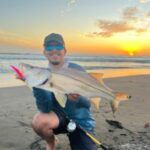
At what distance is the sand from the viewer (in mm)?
5574

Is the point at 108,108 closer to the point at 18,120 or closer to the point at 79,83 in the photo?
the point at 18,120

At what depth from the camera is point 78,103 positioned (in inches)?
190

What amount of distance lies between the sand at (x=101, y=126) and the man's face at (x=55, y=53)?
1488 mm

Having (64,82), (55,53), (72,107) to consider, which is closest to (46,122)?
(72,107)

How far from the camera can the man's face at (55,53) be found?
4680 mm

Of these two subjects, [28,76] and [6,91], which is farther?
[6,91]

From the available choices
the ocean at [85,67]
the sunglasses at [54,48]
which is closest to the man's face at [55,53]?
the sunglasses at [54,48]

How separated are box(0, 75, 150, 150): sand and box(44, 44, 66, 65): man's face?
149 cm

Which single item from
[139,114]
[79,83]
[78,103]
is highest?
[79,83]

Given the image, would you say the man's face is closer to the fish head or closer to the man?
the man

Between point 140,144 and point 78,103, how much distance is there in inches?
55.5

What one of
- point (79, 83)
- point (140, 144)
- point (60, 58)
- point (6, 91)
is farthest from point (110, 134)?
point (6, 91)

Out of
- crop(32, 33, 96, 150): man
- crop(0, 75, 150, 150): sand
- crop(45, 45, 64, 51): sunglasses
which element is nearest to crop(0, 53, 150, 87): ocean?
crop(0, 75, 150, 150): sand

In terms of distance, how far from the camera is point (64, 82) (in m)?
3.65
